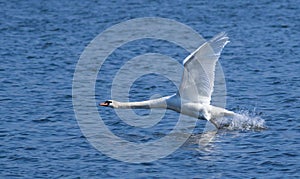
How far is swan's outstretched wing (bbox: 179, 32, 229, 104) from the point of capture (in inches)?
650

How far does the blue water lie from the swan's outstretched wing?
0.92 metres

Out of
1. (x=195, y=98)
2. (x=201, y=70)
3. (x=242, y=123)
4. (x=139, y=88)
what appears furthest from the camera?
(x=139, y=88)

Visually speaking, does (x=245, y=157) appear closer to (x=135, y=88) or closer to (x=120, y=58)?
(x=135, y=88)

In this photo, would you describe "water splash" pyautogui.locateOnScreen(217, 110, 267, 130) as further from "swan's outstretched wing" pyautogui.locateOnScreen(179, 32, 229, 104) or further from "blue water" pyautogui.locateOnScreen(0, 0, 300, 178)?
"swan's outstretched wing" pyautogui.locateOnScreen(179, 32, 229, 104)

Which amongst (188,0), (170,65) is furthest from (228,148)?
(188,0)

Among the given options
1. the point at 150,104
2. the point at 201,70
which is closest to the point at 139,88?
the point at 150,104

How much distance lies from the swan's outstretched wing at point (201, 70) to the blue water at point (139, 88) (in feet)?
3.03

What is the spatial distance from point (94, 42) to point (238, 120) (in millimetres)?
12030

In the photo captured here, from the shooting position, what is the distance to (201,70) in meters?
17.0

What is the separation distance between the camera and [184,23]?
105 ft

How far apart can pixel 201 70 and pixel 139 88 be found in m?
5.70

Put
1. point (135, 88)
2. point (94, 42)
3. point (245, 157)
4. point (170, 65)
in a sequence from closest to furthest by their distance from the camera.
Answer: point (245, 157), point (135, 88), point (170, 65), point (94, 42)

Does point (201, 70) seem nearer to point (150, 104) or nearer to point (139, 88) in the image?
point (150, 104)

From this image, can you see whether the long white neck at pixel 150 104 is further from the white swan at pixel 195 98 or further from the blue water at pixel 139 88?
the blue water at pixel 139 88
